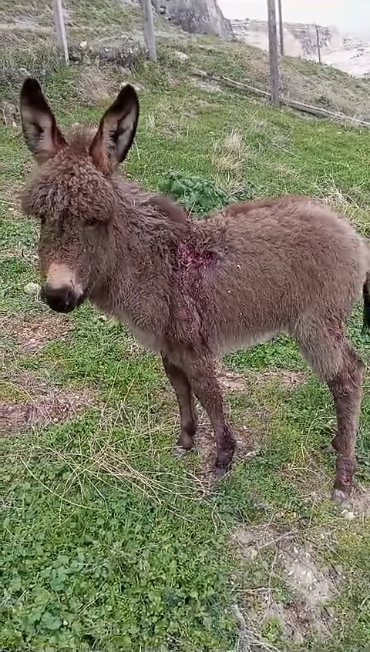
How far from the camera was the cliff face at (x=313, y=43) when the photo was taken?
3062 cm

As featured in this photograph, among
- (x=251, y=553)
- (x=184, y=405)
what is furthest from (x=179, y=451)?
(x=251, y=553)

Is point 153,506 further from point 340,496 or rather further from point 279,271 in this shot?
point 279,271

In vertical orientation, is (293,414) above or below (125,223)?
below

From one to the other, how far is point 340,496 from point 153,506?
3.70ft

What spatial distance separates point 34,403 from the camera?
161 inches

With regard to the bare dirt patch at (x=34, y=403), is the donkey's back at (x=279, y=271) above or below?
above

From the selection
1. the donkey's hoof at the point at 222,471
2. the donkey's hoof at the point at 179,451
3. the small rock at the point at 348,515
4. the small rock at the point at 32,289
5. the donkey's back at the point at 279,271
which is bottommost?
the small rock at the point at 348,515

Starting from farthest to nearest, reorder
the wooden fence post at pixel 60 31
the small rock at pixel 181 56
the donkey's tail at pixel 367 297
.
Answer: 1. the small rock at pixel 181 56
2. the wooden fence post at pixel 60 31
3. the donkey's tail at pixel 367 297

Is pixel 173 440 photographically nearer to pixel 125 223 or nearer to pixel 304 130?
pixel 125 223

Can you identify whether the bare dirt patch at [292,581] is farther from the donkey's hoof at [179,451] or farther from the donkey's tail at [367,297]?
the donkey's tail at [367,297]

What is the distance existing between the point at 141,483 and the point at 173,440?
49 cm

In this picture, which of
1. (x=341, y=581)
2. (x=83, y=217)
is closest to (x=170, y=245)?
(x=83, y=217)

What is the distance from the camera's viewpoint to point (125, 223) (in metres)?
3.10

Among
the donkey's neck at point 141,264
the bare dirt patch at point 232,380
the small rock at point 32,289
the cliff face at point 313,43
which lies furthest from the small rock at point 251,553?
the cliff face at point 313,43
